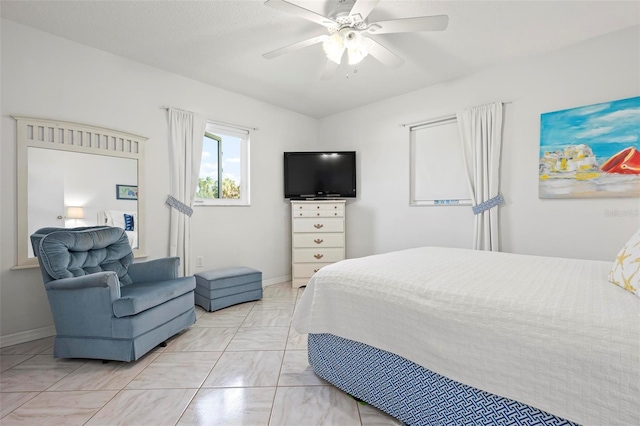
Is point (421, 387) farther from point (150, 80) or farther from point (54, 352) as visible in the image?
point (150, 80)

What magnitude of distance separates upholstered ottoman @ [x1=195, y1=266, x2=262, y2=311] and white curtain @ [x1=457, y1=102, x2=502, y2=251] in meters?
2.47

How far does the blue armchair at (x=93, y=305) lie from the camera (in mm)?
1965

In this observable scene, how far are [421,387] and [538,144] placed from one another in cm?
265

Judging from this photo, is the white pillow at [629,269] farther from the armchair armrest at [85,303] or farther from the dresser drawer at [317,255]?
the dresser drawer at [317,255]

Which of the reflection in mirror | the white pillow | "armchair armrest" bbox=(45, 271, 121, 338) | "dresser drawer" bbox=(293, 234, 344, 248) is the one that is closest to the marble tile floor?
"armchair armrest" bbox=(45, 271, 121, 338)

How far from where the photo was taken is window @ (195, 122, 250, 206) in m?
3.74

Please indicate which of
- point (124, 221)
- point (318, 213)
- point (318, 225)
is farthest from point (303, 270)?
point (124, 221)

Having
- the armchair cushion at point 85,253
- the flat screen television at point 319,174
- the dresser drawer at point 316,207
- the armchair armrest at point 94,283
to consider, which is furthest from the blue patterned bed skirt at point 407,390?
the flat screen television at point 319,174

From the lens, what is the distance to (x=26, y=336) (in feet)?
7.93

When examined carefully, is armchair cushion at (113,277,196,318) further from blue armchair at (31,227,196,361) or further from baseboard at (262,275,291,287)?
baseboard at (262,275,291,287)

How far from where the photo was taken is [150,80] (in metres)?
3.11

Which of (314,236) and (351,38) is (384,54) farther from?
(314,236)

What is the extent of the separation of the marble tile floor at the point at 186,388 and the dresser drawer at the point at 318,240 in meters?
1.68

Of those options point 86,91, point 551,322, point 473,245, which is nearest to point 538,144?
point 473,245
